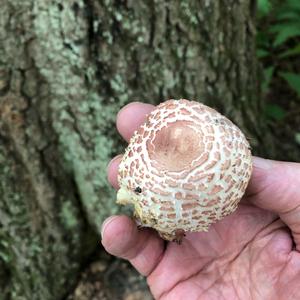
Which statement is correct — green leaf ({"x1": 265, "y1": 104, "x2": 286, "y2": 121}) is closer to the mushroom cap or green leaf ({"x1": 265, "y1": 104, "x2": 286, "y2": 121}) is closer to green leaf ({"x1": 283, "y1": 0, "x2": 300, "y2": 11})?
green leaf ({"x1": 283, "y1": 0, "x2": 300, "y2": 11})

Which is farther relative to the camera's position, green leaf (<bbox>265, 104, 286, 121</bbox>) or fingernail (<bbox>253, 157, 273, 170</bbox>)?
green leaf (<bbox>265, 104, 286, 121</bbox>)

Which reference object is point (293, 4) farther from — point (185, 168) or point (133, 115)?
point (185, 168)

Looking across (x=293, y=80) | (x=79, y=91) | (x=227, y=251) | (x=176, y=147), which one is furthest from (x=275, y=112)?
(x=176, y=147)

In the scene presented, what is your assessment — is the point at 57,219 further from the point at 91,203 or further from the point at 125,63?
the point at 125,63

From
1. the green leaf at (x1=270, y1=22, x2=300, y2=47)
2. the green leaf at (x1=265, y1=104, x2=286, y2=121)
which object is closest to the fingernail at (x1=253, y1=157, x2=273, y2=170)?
the green leaf at (x1=265, y1=104, x2=286, y2=121)

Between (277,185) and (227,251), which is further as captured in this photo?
(227,251)

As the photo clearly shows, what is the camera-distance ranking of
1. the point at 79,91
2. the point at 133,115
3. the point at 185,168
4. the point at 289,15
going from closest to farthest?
1. the point at 185,168
2. the point at 133,115
3. the point at 79,91
4. the point at 289,15
